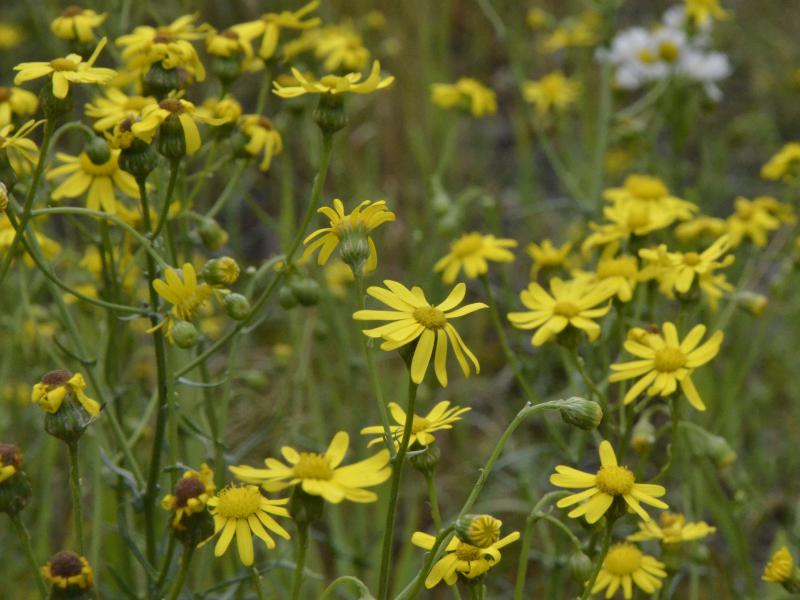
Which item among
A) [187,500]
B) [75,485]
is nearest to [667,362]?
[187,500]

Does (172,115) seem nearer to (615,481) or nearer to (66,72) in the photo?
(66,72)

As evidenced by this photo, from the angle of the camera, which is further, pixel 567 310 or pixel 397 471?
pixel 567 310

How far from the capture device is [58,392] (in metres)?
1.35

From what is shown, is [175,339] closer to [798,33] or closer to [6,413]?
[6,413]

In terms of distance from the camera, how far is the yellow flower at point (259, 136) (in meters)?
1.98

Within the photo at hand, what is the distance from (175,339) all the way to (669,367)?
0.76 m

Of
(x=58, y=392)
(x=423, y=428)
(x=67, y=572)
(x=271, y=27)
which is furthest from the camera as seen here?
(x=271, y=27)

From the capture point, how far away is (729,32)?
5.59 meters

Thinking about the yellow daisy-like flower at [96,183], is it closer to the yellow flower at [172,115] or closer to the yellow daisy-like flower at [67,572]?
the yellow flower at [172,115]

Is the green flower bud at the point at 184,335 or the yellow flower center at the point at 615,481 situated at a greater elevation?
the green flower bud at the point at 184,335

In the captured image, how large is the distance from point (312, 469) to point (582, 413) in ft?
1.21

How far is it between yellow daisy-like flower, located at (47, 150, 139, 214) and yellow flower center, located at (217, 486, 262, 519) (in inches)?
27.6

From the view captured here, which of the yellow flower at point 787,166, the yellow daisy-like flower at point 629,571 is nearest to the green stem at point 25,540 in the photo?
the yellow daisy-like flower at point 629,571

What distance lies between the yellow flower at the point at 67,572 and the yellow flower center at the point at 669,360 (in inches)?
35.7
